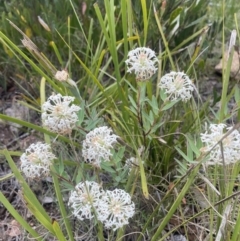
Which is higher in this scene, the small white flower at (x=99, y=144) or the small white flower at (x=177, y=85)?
the small white flower at (x=177, y=85)

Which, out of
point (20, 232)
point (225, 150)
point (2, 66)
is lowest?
point (20, 232)

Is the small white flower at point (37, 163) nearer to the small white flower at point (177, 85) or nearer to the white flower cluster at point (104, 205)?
the white flower cluster at point (104, 205)

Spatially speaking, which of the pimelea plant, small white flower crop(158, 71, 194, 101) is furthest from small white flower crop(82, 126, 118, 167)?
small white flower crop(158, 71, 194, 101)

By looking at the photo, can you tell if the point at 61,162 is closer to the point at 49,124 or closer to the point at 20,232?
the point at 49,124

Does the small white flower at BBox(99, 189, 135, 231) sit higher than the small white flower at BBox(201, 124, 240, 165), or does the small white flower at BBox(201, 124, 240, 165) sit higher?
the small white flower at BBox(201, 124, 240, 165)

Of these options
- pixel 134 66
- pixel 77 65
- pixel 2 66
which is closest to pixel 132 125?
pixel 134 66

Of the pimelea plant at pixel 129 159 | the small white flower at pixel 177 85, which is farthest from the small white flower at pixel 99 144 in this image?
the small white flower at pixel 177 85

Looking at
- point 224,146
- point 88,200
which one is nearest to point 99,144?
point 88,200

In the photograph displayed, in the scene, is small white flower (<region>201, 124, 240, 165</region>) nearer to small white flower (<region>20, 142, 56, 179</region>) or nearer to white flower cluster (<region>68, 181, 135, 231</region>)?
white flower cluster (<region>68, 181, 135, 231</region>)

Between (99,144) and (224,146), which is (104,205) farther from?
(224,146)
